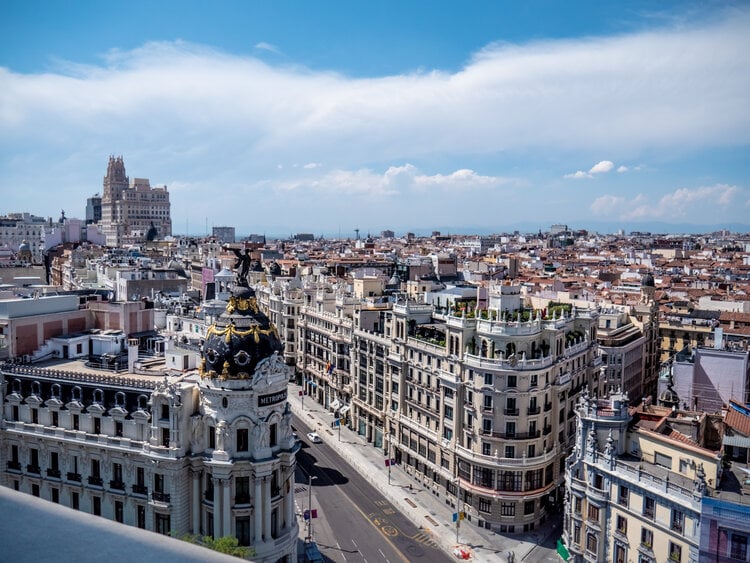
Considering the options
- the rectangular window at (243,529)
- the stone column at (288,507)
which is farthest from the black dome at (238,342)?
the rectangular window at (243,529)

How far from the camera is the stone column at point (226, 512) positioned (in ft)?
176

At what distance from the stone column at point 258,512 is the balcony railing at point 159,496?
8.07 meters

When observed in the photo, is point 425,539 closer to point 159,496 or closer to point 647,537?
point 647,537

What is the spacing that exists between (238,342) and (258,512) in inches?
577

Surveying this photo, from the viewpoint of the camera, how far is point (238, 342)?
55375 mm

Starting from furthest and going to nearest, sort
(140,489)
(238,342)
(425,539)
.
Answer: (425,539) → (140,489) → (238,342)

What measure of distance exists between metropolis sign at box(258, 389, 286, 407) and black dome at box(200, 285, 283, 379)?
2356 mm

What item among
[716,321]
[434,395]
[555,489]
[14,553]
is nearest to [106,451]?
[434,395]

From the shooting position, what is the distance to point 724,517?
4400 cm

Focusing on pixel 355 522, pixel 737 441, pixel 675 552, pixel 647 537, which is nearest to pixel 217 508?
pixel 355 522

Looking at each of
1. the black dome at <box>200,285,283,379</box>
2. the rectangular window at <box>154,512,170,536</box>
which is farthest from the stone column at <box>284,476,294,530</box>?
the black dome at <box>200,285,283,379</box>

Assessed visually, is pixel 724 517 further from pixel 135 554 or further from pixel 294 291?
pixel 294 291

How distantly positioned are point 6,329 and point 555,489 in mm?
64925

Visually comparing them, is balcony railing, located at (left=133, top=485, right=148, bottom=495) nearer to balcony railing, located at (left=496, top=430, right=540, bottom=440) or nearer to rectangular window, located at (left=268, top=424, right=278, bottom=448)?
rectangular window, located at (left=268, top=424, right=278, bottom=448)
